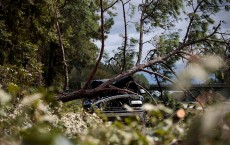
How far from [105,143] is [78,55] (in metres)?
29.8

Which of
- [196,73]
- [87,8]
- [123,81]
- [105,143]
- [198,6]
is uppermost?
[87,8]

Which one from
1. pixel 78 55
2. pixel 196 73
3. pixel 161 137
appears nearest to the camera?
pixel 196 73

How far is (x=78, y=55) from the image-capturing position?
3159 centimetres

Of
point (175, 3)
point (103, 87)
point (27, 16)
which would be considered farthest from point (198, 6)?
point (27, 16)

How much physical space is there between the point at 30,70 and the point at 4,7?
85.2 inches

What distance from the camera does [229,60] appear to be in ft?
37.4

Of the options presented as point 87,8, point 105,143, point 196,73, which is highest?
A: point 87,8

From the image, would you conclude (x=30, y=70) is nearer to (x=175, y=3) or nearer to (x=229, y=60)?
(x=175, y=3)

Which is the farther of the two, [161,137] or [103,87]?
[103,87]

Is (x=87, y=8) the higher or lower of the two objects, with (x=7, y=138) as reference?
higher

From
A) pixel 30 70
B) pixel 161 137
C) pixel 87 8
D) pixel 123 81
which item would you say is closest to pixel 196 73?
pixel 161 137

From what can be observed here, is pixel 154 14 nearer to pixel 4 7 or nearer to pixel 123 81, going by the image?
pixel 123 81

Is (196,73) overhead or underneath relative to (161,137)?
overhead

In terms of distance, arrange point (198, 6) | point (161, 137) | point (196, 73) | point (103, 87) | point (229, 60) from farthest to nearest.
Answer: point (198, 6) < point (103, 87) < point (229, 60) < point (161, 137) < point (196, 73)
